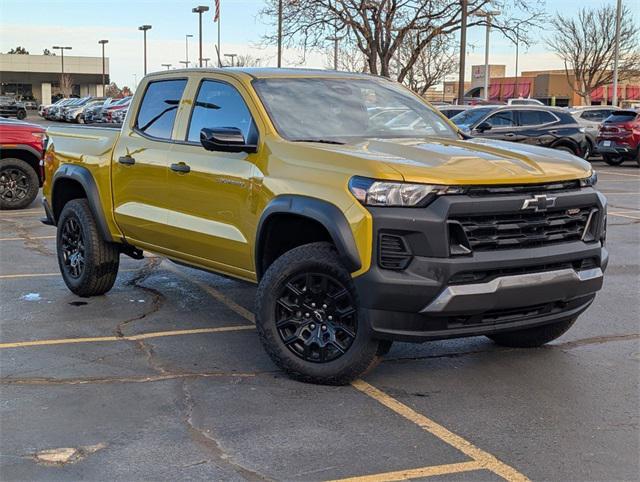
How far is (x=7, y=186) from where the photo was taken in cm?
1322

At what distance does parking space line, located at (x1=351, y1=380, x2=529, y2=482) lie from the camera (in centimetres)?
382

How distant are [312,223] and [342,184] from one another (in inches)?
17.5

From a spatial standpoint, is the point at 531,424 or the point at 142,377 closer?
the point at 531,424

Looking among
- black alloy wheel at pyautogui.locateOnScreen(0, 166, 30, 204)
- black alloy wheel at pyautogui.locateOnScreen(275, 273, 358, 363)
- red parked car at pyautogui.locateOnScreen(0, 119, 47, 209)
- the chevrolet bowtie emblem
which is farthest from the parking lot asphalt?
black alloy wheel at pyautogui.locateOnScreen(0, 166, 30, 204)

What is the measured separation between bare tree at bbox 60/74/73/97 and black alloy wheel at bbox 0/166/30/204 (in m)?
76.5

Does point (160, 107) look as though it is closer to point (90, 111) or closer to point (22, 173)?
point (22, 173)

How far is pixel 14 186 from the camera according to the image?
1325 centimetres

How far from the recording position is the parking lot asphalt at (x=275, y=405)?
389cm

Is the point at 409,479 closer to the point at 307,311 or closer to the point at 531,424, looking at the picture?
the point at 531,424

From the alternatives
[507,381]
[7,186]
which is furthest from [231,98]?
[7,186]

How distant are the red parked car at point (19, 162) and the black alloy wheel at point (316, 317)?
887cm

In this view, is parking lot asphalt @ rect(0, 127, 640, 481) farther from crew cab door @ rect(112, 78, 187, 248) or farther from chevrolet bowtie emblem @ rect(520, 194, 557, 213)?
chevrolet bowtie emblem @ rect(520, 194, 557, 213)

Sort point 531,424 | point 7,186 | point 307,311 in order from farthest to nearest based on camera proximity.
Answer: point 7,186 < point 307,311 < point 531,424

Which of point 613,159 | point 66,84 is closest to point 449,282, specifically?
point 613,159
